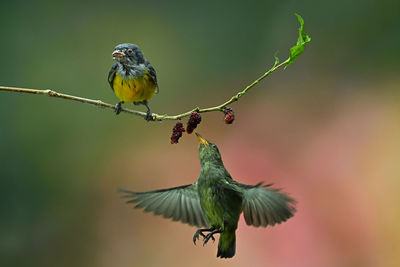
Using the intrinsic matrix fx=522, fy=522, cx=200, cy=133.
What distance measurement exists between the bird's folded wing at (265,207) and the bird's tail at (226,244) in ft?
0.29

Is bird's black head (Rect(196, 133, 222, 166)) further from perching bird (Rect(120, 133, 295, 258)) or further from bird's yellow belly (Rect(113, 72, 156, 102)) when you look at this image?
bird's yellow belly (Rect(113, 72, 156, 102))

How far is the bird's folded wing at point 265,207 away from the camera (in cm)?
162

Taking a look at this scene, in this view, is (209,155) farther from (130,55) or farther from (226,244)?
(130,55)

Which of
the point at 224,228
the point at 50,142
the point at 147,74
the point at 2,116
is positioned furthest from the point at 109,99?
the point at 224,228

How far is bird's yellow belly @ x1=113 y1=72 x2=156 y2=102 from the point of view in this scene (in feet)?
5.70

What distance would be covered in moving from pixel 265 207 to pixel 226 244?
7.0 inches

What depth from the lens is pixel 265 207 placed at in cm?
166

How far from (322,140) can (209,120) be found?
2.42 feet

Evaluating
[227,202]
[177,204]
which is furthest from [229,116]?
[177,204]

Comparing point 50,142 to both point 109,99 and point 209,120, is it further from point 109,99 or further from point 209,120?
point 209,120

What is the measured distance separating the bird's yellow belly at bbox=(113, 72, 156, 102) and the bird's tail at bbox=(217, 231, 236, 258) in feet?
1.78

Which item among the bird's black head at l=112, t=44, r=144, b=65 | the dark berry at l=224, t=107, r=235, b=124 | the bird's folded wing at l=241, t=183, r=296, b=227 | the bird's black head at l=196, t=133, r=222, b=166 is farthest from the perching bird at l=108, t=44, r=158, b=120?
the dark berry at l=224, t=107, r=235, b=124

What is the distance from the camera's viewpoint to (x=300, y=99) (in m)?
3.57

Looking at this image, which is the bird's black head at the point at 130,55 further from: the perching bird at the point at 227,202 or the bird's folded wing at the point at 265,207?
the bird's folded wing at the point at 265,207
